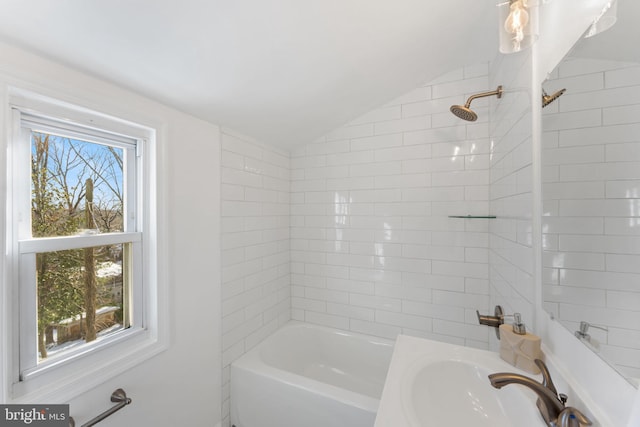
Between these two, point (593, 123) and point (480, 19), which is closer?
point (593, 123)

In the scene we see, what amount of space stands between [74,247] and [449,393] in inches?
64.1

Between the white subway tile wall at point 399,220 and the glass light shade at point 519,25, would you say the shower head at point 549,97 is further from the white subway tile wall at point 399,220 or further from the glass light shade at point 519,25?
the white subway tile wall at point 399,220

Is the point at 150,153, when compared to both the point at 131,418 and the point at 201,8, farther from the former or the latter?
the point at 131,418

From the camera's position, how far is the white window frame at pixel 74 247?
95cm

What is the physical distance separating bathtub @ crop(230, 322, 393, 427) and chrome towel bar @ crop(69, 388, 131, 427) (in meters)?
0.72

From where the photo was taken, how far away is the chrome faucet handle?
616 millimetres

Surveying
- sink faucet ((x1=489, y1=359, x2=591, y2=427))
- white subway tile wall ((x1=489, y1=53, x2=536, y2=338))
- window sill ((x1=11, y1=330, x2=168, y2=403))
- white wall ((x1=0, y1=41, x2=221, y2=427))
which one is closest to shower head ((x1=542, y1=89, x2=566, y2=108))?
white subway tile wall ((x1=489, y1=53, x2=536, y2=338))

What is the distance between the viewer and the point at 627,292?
1.82 feet

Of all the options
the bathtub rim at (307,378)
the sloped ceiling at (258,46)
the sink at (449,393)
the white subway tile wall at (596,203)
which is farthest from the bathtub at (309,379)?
the sloped ceiling at (258,46)

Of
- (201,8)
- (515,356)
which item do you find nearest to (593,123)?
(515,356)

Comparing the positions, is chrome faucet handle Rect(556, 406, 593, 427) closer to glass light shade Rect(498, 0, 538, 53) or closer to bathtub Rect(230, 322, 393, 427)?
bathtub Rect(230, 322, 393, 427)

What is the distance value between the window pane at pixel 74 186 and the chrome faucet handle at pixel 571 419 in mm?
1763

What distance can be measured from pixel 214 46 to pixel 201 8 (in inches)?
7.0

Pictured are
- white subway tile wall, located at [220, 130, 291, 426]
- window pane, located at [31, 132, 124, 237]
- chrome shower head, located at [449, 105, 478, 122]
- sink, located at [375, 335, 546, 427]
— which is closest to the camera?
sink, located at [375, 335, 546, 427]
